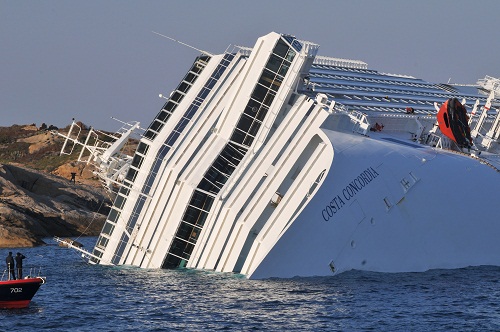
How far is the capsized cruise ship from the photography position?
48469mm

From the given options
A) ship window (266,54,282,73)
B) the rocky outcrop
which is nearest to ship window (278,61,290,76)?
ship window (266,54,282,73)

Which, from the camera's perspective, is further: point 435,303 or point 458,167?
point 458,167

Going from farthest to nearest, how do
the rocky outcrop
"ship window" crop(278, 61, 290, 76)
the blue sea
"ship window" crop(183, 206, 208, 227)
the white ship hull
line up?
the rocky outcrop
"ship window" crop(278, 61, 290, 76)
"ship window" crop(183, 206, 208, 227)
the white ship hull
the blue sea

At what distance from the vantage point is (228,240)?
162 ft

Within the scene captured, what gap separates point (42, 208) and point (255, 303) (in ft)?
136

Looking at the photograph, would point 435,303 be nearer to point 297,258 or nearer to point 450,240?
point 297,258

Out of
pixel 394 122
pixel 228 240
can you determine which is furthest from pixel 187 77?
pixel 394 122

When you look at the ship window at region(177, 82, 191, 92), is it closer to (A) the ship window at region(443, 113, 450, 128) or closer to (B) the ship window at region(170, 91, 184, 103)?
(B) the ship window at region(170, 91, 184, 103)

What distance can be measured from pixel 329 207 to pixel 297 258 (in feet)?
8.98

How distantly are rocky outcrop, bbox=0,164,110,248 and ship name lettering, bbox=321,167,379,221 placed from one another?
2872 cm

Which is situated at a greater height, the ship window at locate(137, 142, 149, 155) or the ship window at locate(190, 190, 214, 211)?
the ship window at locate(137, 142, 149, 155)

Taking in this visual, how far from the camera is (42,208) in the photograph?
8144 cm

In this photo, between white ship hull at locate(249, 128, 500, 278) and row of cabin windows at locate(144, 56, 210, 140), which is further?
row of cabin windows at locate(144, 56, 210, 140)

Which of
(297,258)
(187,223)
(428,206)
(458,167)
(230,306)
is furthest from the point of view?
(458,167)
